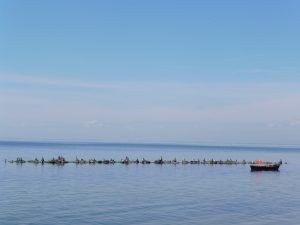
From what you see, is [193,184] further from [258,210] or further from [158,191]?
[258,210]

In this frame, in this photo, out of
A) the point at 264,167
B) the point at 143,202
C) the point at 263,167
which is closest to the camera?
the point at 143,202

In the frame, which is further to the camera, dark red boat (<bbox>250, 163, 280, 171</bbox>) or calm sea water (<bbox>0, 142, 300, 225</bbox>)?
dark red boat (<bbox>250, 163, 280, 171</bbox>)

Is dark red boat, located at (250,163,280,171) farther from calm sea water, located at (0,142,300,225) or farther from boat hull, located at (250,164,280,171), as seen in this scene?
calm sea water, located at (0,142,300,225)

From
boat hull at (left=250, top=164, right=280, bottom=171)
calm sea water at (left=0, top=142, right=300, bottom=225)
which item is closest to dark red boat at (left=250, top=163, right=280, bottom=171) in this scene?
boat hull at (left=250, top=164, right=280, bottom=171)

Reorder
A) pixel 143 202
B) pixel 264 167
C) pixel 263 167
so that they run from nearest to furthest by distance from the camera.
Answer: pixel 143 202, pixel 263 167, pixel 264 167

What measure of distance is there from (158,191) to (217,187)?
13466 millimetres

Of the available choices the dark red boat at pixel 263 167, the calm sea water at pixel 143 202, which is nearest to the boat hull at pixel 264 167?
the dark red boat at pixel 263 167

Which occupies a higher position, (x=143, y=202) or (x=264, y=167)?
(x=264, y=167)

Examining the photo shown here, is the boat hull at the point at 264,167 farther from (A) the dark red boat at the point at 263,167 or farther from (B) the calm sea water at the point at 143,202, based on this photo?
(B) the calm sea water at the point at 143,202

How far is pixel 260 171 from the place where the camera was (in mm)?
123750

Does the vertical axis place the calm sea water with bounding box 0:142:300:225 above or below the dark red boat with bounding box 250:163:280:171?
below

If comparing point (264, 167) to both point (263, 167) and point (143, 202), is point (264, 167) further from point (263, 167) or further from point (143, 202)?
point (143, 202)

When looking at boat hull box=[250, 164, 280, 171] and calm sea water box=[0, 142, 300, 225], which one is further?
boat hull box=[250, 164, 280, 171]

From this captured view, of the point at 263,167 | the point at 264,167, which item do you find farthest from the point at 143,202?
the point at 264,167
